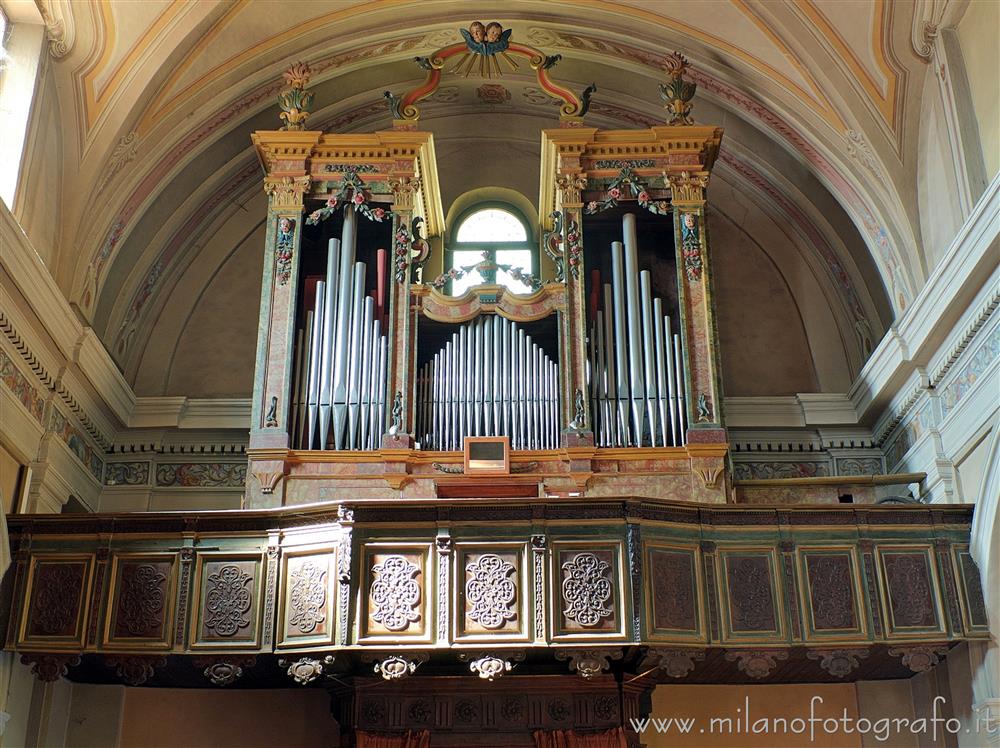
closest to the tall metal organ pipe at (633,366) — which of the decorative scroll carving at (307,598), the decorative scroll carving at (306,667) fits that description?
the decorative scroll carving at (307,598)

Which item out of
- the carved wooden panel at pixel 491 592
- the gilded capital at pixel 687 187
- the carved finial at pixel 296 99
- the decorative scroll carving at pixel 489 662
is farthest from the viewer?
the carved finial at pixel 296 99

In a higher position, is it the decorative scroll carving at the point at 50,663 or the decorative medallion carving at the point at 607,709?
the decorative scroll carving at the point at 50,663

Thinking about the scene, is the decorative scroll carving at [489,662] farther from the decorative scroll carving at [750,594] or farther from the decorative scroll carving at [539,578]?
the decorative scroll carving at [750,594]

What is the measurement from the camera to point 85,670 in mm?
11328

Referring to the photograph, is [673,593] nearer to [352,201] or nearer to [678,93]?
[352,201]

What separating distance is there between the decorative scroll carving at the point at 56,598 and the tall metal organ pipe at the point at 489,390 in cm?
337

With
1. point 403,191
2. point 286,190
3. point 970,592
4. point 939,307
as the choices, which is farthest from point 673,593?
point 286,190

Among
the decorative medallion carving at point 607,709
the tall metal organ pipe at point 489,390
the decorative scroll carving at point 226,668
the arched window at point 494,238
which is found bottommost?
the decorative medallion carving at point 607,709

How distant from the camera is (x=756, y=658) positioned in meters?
10.0

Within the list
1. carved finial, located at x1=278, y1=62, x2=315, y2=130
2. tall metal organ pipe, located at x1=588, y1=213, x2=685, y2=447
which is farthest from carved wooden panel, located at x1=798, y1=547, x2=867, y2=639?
carved finial, located at x1=278, y1=62, x2=315, y2=130

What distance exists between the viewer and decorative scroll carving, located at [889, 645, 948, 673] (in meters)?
10.2

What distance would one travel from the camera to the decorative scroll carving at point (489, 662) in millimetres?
9617

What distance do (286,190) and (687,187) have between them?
4145 millimetres

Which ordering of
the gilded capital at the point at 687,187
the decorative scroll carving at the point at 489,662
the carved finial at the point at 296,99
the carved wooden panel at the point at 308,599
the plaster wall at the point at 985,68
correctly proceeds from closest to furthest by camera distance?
the decorative scroll carving at the point at 489,662 → the carved wooden panel at the point at 308,599 → the plaster wall at the point at 985,68 → the gilded capital at the point at 687,187 → the carved finial at the point at 296,99
